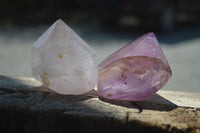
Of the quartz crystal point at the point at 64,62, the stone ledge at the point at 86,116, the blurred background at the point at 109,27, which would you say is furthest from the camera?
the blurred background at the point at 109,27

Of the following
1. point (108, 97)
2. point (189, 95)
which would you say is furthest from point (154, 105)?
point (189, 95)

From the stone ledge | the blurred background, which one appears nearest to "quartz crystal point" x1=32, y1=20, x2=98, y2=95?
the stone ledge

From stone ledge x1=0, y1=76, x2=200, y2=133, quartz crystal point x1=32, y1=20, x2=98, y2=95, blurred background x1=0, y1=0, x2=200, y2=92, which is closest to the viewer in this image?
stone ledge x1=0, y1=76, x2=200, y2=133

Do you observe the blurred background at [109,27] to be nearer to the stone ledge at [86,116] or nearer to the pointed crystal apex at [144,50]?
the pointed crystal apex at [144,50]

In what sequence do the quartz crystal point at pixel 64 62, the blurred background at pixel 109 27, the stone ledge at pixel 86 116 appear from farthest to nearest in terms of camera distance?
the blurred background at pixel 109 27, the quartz crystal point at pixel 64 62, the stone ledge at pixel 86 116

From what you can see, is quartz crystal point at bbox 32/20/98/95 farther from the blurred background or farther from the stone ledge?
the blurred background

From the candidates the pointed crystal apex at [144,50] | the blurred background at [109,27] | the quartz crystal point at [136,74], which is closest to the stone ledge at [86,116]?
the quartz crystal point at [136,74]

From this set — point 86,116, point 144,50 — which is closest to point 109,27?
point 144,50

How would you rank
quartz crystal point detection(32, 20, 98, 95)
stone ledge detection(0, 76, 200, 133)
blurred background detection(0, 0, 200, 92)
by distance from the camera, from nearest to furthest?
stone ledge detection(0, 76, 200, 133)
quartz crystal point detection(32, 20, 98, 95)
blurred background detection(0, 0, 200, 92)
